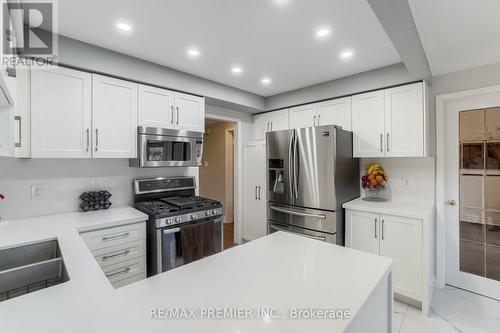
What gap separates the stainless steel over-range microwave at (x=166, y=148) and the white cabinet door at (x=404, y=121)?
2212 millimetres

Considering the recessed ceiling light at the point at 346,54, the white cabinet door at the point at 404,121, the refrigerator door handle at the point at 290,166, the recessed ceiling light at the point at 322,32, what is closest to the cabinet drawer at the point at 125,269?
the refrigerator door handle at the point at 290,166

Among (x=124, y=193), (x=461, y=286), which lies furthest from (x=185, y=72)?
(x=461, y=286)

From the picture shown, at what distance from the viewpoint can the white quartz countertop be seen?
234 cm

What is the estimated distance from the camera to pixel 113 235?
2.09 m

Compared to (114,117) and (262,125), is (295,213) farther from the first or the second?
(114,117)

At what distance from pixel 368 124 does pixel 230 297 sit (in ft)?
8.79

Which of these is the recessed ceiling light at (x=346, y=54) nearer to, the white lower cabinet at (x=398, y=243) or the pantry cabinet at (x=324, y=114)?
the pantry cabinet at (x=324, y=114)

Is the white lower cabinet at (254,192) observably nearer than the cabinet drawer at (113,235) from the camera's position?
No

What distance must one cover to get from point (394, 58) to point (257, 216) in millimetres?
2690

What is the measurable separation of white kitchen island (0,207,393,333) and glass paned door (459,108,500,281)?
209cm

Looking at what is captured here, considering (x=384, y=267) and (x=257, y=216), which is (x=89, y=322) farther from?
(x=257, y=216)

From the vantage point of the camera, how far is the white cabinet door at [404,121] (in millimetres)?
2547

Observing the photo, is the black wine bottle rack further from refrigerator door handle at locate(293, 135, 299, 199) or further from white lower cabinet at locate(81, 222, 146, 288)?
refrigerator door handle at locate(293, 135, 299, 199)

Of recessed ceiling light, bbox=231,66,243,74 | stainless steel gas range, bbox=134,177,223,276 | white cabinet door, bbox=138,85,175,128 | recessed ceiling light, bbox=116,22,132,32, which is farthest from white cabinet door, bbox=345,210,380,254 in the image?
recessed ceiling light, bbox=116,22,132,32
